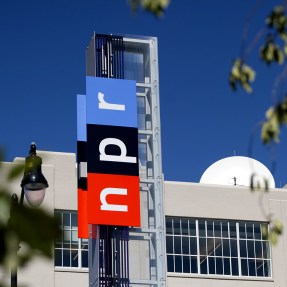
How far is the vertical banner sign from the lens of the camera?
34.8m

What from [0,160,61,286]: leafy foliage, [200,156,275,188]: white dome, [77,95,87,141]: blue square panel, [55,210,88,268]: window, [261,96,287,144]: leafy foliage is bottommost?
[0,160,61,286]: leafy foliage

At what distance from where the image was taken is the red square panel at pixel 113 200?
34719 millimetres

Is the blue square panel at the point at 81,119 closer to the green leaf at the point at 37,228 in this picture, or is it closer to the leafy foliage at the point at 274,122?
the leafy foliage at the point at 274,122

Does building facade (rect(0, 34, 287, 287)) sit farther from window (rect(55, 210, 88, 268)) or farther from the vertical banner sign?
the vertical banner sign

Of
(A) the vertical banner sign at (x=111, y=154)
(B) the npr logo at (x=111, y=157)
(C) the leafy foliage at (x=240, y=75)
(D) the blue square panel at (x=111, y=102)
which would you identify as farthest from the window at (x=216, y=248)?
(C) the leafy foliage at (x=240, y=75)

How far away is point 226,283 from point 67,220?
727cm

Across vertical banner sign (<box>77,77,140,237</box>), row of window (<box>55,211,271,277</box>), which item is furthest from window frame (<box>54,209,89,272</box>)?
vertical banner sign (<box>77,77,140,237</box>)

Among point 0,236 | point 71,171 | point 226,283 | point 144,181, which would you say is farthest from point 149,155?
point 0,236

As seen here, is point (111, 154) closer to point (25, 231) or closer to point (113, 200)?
point (113, 200)

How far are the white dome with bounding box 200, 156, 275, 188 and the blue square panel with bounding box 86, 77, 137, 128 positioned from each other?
1422 centimetres

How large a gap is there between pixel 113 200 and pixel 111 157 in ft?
4.80

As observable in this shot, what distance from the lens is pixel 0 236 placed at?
399 centimetres

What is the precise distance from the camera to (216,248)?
4409 centimetres

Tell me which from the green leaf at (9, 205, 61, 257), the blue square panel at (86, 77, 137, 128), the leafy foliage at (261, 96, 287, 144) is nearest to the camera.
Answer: the green leaf at (9, 205, 61, 257)
